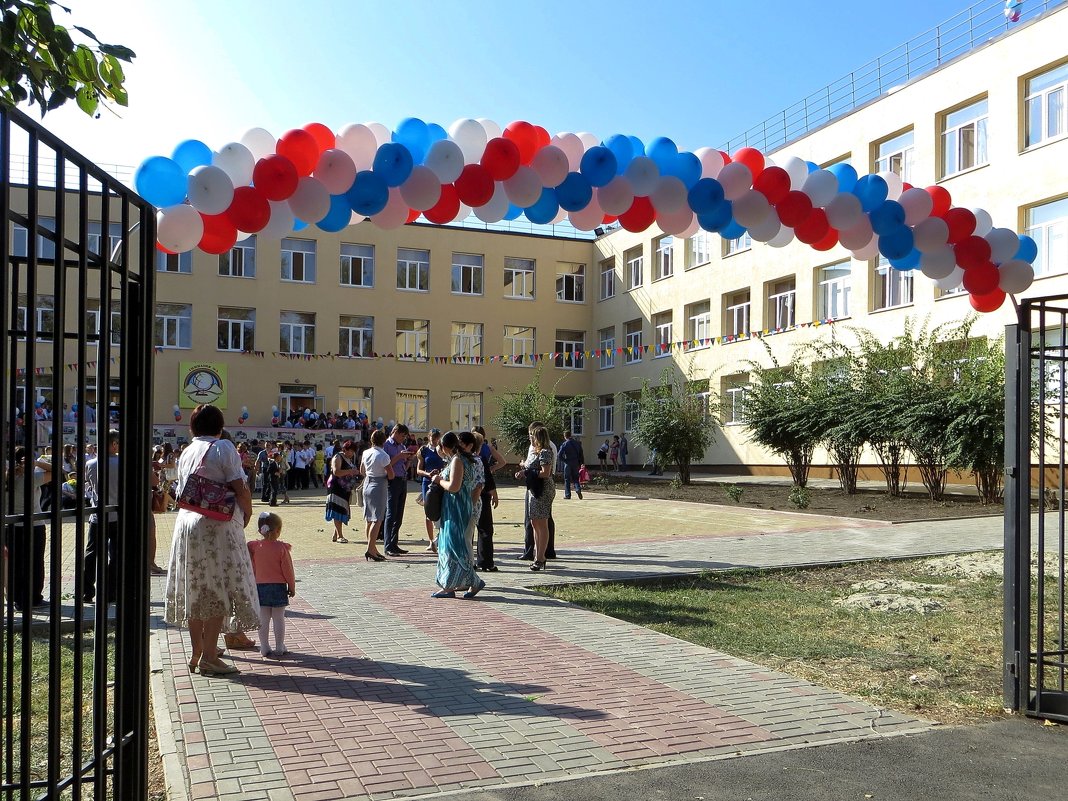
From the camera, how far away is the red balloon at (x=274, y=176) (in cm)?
653

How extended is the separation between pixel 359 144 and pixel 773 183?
10.6ft

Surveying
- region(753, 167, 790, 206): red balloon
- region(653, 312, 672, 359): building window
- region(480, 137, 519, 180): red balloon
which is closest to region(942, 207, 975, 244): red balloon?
region(753, 167, 790, 206): red balloon

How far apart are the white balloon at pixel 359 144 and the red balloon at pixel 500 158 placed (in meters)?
0.80

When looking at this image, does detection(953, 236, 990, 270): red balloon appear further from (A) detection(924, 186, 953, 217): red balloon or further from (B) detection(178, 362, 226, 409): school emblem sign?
(B) detection(178, 362, 226, 409): school emblem sign

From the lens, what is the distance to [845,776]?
4.63 m

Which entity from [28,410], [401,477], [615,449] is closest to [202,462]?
[28,410]

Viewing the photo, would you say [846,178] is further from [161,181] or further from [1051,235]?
[1051,235]

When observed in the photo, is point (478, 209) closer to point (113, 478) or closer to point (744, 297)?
point (113, 478)

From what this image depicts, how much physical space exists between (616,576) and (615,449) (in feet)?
109

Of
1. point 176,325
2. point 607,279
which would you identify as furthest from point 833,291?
point 176,325

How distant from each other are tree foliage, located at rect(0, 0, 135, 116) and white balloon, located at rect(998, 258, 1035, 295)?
6.90m

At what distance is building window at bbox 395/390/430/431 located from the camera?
1779 inches

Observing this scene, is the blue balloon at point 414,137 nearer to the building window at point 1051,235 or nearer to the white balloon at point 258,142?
the white balloon at point 258,142

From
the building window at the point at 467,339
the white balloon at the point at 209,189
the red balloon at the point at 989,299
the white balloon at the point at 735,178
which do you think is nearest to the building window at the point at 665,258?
the building window at the point at 467,339
